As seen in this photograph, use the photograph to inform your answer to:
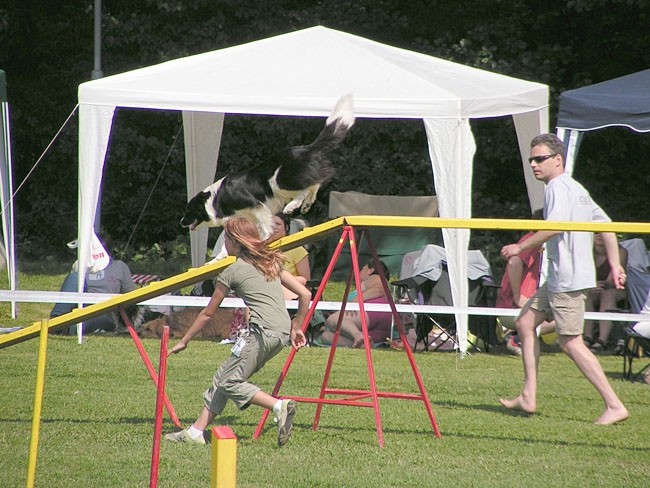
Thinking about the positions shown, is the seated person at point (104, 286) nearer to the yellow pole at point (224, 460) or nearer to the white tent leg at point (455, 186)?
the white tent leg at point (455, 186)

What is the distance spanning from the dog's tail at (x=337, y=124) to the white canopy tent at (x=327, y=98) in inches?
12.7

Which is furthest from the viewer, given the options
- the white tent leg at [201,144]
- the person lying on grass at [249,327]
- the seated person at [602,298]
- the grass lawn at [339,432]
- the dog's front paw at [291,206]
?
the white tent leg at [201,144]

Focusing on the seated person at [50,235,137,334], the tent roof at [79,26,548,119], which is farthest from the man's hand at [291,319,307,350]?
the seated person at [50,235,137,334]

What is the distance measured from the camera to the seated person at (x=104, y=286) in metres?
9.41

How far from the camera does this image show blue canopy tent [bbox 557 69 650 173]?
862 centimetres

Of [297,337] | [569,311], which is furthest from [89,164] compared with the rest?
[569,311]

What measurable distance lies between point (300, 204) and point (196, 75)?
1.60m

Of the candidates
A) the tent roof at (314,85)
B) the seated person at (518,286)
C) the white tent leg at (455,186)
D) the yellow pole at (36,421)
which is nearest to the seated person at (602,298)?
the seated person at (518,286)

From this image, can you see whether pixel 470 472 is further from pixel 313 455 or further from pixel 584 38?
pixel 584 38

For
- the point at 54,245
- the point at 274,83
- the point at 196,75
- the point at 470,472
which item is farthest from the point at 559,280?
the point at 54,245

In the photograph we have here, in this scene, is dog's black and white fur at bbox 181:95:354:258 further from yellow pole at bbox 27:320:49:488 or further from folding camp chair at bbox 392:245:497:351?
yellow pole at bbox 27:320:49:488

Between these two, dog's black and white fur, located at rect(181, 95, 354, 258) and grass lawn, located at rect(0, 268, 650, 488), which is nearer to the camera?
grass lawn, located at rect(0, 268, 650, 488)

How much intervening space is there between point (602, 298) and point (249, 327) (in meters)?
5.39

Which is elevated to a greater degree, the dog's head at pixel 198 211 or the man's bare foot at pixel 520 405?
the dog's head at pixel 198 211
